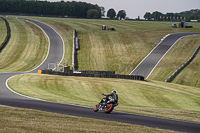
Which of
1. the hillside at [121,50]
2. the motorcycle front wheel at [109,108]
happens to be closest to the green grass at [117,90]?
A: the motorcycle front wheel at [109,108]

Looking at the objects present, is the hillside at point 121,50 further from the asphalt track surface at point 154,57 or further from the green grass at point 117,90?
the green grass at point 117,90

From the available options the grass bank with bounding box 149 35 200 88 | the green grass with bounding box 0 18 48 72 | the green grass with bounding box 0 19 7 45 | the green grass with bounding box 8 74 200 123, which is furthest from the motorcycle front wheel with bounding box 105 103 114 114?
the green grass with bounding box 0 19 7 45

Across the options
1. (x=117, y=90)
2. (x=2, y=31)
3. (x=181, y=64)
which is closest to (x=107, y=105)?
(x=117, y=90)

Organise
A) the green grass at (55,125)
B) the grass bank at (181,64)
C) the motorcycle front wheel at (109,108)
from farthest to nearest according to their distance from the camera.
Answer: the grass bank at (181,64), the motorcycle front wheel at (109,108), the green grass at (55,125)

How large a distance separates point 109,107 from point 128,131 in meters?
5.42

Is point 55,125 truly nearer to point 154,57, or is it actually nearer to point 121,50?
point 154,57

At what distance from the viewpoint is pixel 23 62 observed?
64375mm

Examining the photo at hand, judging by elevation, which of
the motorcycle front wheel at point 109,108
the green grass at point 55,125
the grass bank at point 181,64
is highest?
the green grass at point 55,125

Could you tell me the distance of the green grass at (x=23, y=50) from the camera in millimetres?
61938

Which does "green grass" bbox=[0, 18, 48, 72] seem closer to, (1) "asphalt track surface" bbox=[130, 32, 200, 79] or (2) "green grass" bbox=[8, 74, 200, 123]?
(2) "green grass" bbox=[8, 74, 200, 123]

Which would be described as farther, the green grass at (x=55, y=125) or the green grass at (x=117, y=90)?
the green grass at (x=117, y=90)

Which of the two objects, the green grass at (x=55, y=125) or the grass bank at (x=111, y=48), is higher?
the green grass at (x=55, y=125)

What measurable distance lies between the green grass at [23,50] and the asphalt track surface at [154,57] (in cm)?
2236

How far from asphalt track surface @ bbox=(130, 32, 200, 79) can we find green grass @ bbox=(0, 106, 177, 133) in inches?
1584
